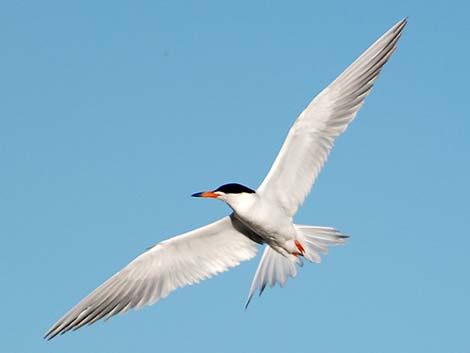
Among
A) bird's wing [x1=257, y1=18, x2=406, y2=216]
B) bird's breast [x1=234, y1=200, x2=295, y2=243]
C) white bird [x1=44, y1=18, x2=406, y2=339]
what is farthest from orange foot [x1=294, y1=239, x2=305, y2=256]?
bird's wing [x1=257, y1=18, x2=406, y2=216]

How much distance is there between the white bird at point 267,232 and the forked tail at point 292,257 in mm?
14

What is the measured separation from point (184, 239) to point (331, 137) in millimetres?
2472

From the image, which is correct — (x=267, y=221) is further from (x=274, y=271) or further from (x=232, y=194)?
(x=274, y=271)

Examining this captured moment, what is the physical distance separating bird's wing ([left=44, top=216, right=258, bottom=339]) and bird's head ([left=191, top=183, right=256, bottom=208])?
653 mm

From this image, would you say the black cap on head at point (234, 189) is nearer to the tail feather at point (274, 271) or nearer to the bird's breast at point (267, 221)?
the bird's breast at point (267, 221)

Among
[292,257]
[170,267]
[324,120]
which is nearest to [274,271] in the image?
[292,257]

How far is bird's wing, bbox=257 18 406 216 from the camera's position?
1572cm

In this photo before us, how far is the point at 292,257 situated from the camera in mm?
16250

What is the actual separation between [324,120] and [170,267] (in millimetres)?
2976

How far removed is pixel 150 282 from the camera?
16.1 m

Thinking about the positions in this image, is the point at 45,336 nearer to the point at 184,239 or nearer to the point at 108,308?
the point at 108,308

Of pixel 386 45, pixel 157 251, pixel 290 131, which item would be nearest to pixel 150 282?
pixel 157 251

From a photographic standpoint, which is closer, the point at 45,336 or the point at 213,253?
the point at 45,336

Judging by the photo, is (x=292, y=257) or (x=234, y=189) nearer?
(x=234, y=189)
